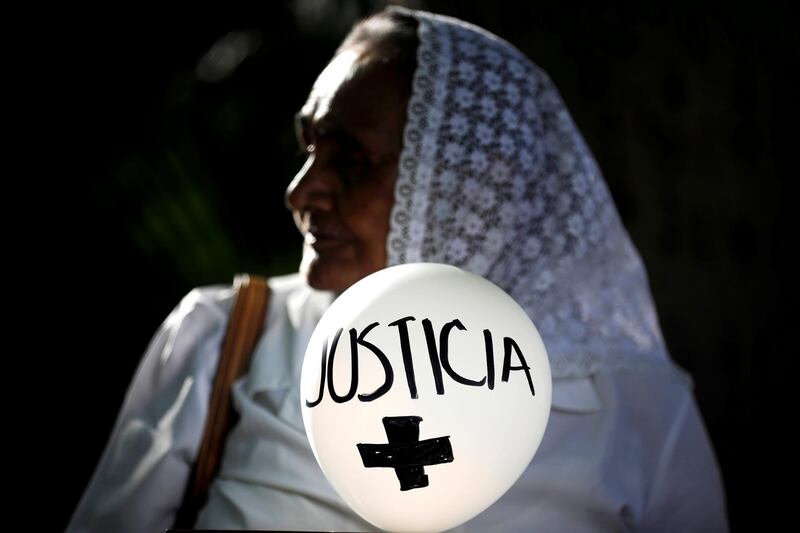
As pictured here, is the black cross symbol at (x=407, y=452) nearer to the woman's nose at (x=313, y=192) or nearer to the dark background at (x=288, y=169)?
the woman's nose at (x=313, y=192)

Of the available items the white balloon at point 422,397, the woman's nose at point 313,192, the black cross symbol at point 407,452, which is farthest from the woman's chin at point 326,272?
the black cross symbol at point 407,452

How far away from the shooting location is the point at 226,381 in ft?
6.32

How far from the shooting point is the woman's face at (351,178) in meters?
1.77

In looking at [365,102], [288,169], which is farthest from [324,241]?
[288,169]

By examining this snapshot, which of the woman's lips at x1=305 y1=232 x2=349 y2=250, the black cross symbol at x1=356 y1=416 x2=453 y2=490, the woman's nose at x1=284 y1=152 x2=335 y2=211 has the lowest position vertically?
the black cross symbol at x1=356 y1=416 x2=453 y2=490

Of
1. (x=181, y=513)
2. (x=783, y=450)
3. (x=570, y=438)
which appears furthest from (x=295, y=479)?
(x=783, y=450)

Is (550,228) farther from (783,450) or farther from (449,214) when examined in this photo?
(783,450)

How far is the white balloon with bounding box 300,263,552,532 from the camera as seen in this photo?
113 cm

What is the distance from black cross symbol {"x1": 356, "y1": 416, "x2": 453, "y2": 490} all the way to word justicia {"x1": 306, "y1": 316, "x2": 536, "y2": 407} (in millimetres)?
44

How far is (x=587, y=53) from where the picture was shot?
127 inches

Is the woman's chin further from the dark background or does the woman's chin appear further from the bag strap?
the dark background

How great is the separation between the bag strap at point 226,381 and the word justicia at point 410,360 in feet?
2.49

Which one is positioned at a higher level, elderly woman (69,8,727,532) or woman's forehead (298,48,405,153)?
woman's forehead (298,48,405,153)

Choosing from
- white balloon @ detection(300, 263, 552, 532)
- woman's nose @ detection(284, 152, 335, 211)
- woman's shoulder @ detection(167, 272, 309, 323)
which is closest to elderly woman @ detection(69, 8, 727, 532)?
woman's nose @ detection(284, 152, 335, 211)
